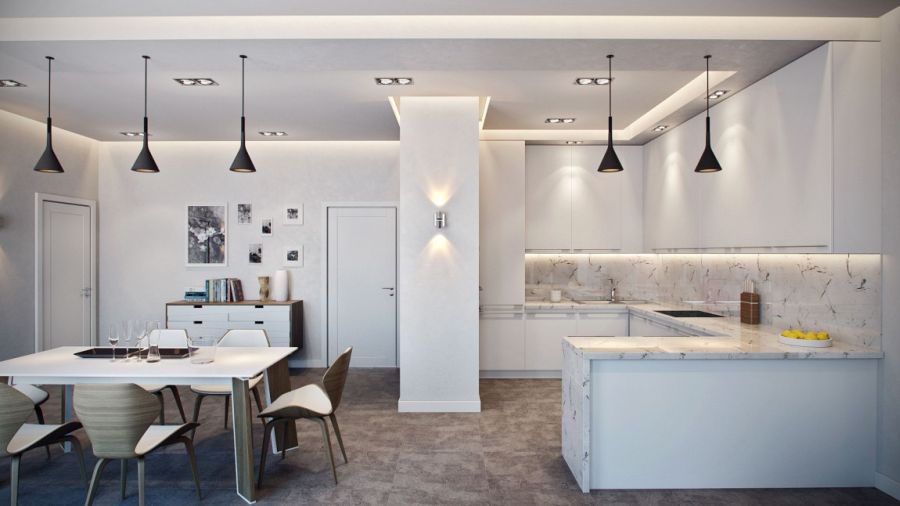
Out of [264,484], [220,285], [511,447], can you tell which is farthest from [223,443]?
[220,285]

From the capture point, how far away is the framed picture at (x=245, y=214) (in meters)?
6.28

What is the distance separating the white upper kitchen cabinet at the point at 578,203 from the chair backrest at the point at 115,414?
4.24 metres

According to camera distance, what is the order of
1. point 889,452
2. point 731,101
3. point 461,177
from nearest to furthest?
point 889,452, point 731,101, point 461,177

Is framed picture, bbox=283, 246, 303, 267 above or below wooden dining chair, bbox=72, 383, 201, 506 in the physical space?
above

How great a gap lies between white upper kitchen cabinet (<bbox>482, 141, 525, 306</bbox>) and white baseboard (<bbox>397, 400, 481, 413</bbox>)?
1325 millimetres

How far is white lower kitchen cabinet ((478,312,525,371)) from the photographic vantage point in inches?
217

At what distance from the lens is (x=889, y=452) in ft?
9.49

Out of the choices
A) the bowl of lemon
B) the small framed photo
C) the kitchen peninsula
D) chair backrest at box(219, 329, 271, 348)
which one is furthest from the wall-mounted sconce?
the small framed photo

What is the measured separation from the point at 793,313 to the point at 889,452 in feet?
3.57

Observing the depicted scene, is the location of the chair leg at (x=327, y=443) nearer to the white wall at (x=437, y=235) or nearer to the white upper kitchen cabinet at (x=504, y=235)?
the white wall at (x=437, y=235)

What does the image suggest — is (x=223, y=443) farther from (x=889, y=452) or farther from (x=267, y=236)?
(x=889, y=452)

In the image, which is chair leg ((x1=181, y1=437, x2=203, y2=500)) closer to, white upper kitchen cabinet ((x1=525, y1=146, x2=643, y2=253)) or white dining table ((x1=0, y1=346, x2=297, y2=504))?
white dining table ((x1=0, y1=346, x2=297, y2=504))

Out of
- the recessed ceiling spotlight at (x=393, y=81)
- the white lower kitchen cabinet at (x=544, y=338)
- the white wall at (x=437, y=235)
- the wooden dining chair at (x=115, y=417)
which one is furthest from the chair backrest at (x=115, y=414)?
the white lower kitchen cabinet at (x=544, y=338)

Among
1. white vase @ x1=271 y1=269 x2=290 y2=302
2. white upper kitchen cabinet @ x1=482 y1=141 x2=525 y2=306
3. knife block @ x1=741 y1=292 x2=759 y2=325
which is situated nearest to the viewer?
knife block @ x1=741 y1=292 x2=759 y2=325
